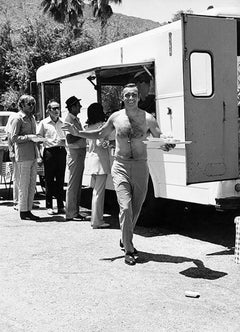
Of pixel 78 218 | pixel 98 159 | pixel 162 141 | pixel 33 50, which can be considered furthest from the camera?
pixel 33 50

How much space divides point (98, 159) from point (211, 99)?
79.1 inches

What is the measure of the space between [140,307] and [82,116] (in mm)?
5505

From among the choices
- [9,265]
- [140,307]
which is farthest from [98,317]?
[9,265]

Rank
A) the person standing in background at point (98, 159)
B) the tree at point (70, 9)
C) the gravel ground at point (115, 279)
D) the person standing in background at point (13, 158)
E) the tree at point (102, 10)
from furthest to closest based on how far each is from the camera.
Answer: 1. the tree at point (102, 10)
2. the tree at point (70, 9)
3. the person standing in background at point (13, 158)
4. the person standing in background at point (98, 159)
5. the gravel ground at point (115, 279)

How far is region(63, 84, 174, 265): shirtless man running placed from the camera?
6027mm

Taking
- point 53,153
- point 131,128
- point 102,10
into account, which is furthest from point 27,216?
point 102,10

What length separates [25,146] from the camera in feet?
27.8

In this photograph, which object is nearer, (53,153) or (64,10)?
(53,153)

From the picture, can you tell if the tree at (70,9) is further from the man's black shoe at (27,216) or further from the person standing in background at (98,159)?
the person standing in background at (98,159)

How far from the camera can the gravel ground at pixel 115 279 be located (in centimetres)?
444

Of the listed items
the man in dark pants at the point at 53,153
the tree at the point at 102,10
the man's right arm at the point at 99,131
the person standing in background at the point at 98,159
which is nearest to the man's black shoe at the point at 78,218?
the man in dark pants at the point at 53,153

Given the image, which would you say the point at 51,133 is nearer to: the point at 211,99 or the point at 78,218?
the point at 78,218

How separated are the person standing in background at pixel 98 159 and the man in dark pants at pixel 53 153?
1246mm

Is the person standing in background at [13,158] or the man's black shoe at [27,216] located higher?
the person standing in background at [13,158]
